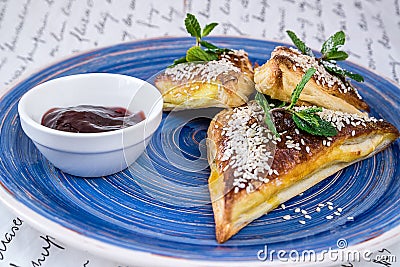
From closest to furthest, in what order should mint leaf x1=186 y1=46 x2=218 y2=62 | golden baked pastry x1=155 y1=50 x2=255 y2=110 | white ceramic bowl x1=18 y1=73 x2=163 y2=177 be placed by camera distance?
white ceramic bowl x1=18 y1=73 x2=163 y2=177
golden baked pastry x1=155 y1=50 x2=255 y2=110
mint leaf x1=186 y1=46 x2=218 y2=62

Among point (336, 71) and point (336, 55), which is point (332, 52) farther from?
point (336, 71)

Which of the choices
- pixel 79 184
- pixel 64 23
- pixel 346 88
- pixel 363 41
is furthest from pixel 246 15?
pixel 79 184

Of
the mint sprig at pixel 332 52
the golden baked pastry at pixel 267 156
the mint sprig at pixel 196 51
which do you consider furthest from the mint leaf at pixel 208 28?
the golden baked pastry at pixel 267 156

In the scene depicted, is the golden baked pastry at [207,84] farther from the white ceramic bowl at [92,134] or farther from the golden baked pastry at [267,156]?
the white ceramic bowl at [92,134]

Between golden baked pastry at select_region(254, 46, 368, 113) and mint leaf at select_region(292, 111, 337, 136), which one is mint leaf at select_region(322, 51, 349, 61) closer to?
golden baked pastry at select_region(254, 46, 368, 113)

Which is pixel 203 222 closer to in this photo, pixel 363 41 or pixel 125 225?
pixel 125 225

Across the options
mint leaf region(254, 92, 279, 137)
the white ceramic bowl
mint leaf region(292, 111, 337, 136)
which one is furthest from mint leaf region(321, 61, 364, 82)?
the white ceramic bowl
